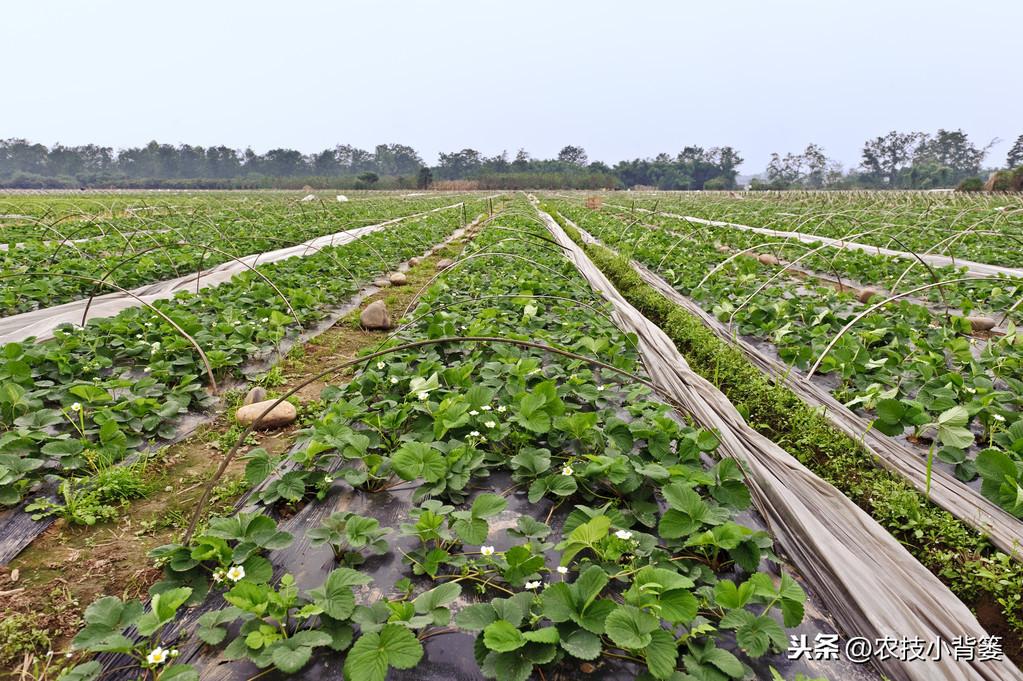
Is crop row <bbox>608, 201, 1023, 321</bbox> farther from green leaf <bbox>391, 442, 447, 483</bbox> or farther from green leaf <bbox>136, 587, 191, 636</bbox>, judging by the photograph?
green leaf <bbox>136, 587, 191, 636</bbox>

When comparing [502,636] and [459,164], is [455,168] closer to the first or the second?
[459,164]

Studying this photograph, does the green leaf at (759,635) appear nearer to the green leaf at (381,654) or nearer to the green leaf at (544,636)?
the green leaf at (544,636)

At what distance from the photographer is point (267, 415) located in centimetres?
309

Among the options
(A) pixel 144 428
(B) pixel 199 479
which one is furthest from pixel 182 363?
(B) pixel 199 479

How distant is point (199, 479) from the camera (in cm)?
259

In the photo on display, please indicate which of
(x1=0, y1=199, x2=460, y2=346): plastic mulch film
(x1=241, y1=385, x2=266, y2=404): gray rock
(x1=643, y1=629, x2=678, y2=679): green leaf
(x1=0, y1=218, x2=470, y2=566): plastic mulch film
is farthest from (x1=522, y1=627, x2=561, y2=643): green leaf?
(x1=0, y1=199, x2=460, y2=346): plastic mulch film

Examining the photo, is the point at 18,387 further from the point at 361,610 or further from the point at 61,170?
the point at 61,170

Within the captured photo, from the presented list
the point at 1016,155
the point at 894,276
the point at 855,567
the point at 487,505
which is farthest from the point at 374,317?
the point at 1016,155

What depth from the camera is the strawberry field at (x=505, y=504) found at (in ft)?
4.81

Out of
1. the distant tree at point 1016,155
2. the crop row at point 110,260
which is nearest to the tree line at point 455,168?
the distant tree at point 1016,155

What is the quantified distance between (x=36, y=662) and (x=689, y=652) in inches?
79.0

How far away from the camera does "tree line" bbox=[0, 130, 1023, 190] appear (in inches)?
2591

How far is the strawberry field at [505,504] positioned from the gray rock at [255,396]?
0.63 ft

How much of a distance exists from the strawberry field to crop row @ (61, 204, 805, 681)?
0.01 metres
